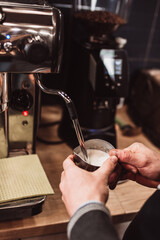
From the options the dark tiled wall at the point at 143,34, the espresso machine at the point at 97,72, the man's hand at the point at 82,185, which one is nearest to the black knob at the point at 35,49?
the man's hand at the point at 82,185

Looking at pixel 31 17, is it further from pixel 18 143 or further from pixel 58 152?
pixel 58 152

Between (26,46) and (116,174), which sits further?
(116,174)

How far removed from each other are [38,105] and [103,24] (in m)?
0.35

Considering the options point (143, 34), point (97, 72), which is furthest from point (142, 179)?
point (143, 34)

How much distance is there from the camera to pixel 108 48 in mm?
902

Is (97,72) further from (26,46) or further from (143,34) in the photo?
(143,34)

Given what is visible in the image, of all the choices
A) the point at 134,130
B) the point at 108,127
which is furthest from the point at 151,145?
Result: the point at 108,127

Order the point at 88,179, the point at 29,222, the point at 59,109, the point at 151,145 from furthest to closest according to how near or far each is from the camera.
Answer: the point at 59,109
the point at 151,145
the point at 29,222
the point at 88,179

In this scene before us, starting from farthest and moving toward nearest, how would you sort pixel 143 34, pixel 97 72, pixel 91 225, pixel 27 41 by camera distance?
1. pixel 143 34
2. pixel 97 72
3. pixel 27 41
4. pixel 91 225

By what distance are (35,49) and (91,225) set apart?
343 millimetres

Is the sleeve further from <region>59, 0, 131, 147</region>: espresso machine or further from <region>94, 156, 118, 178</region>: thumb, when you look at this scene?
<region>59, 0, 131, 147</region>: espresso machine

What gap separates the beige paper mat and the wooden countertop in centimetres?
6

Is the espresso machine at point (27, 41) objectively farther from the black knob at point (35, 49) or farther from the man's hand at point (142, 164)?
the man's hand at point (142, 164)

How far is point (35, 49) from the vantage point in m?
0.56
